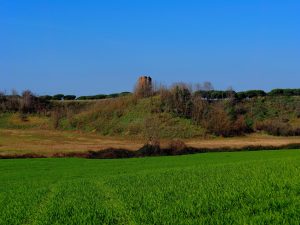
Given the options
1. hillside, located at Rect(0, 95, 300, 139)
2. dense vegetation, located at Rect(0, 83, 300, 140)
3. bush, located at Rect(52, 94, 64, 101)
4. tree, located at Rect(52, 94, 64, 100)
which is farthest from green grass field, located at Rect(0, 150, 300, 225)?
tree, located at Rect(52, 94, 64, 100)

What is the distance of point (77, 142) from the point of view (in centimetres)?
6247

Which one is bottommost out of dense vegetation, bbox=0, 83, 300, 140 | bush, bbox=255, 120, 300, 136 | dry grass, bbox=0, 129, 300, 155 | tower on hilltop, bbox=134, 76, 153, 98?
dry grass, bbox=0, 129, 300, 155

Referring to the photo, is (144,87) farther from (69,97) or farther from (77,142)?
(69,97)

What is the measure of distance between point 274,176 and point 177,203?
4199 millimetres

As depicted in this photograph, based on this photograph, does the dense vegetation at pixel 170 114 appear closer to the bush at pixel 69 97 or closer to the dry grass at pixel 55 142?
the dry grass at pixel 55 142

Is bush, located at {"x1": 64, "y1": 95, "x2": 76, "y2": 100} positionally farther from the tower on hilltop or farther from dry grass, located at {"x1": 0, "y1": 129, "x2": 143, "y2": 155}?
dry grass, located at {"x1": 0, "y1": 129, "x2": 143, "y2": 155}

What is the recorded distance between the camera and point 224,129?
71.4m

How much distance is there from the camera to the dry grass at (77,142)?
53938mm

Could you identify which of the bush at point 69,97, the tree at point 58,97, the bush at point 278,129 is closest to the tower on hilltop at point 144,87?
the bush at point 278,129

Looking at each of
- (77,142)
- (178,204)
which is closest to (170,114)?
(77,142)

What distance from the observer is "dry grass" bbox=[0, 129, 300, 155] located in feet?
177

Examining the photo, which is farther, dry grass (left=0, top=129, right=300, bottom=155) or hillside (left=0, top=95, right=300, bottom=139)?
hillside (left=0, top=95, right=300, bottom=139)

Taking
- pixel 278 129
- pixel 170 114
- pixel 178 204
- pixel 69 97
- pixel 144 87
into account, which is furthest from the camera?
pixel 69 97

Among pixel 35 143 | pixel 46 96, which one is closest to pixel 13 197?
pixel 35 143
